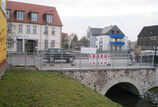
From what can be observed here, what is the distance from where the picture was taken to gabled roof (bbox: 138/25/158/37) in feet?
203

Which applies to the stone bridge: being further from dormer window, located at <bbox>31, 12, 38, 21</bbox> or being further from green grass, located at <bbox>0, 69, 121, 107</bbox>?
dormer window, located at <bbox>31, 12, 38, 21</bbox>

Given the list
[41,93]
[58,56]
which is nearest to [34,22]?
[58,56]

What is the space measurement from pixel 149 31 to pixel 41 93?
64.5 meters

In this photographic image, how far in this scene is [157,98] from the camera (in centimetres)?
A: 1339

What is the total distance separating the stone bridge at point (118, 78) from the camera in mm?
11891

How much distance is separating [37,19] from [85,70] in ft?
77.8

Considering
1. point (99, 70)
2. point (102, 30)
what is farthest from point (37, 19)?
point (102, 30)

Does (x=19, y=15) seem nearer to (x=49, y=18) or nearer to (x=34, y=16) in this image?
(x=34, y=16)

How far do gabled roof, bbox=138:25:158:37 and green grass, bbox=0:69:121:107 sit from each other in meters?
59.1

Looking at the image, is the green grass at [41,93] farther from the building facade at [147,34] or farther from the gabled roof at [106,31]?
the building facade at [147,34]

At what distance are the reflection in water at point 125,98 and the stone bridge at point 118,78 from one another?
1.74ft

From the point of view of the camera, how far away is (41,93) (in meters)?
7.34

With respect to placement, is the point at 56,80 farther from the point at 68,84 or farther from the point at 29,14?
the point at 29,14

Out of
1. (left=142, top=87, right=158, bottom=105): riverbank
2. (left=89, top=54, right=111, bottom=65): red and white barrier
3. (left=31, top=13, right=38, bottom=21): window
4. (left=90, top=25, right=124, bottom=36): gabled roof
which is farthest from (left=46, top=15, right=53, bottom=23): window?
(left=90, top=25, right=124, bottom=36): gabled roof
